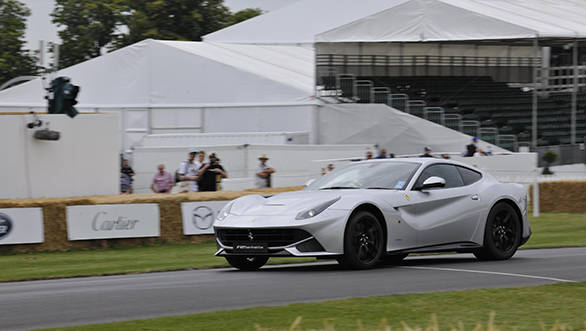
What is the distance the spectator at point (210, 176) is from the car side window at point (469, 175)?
905 cm

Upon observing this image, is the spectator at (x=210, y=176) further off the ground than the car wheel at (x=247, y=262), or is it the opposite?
the spectator at (x=210, y=176)

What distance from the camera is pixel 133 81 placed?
34.2 m

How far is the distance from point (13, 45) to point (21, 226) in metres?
50.5

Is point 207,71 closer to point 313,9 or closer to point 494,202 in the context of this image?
point 313,9

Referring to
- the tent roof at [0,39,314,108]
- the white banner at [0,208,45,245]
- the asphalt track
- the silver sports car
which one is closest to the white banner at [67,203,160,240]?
the white banner at [0,208,45,245]

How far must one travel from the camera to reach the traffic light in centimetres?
1900

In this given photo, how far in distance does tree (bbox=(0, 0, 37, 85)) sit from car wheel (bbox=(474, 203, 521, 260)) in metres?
54.2

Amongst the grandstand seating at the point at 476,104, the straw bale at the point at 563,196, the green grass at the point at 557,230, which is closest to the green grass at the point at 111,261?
the green grass at the point at 557,230

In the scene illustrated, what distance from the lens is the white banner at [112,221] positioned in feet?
54.5

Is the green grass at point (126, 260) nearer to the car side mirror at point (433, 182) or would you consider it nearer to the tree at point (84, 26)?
the car side mirror at point (433, 182)

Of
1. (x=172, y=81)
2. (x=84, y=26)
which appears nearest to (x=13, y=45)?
(x=84, y=26)

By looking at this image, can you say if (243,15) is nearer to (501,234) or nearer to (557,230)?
(557,230)

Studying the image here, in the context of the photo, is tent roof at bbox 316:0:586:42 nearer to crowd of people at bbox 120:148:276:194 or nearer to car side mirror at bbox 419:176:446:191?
crowd of people at bbox 120:148:276:194

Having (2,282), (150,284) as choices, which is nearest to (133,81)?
(2,282)
